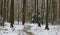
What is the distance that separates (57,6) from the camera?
66.8 ft

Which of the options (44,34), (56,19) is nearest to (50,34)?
(44,34)

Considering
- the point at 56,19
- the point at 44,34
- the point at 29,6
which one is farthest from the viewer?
the point at 29,6

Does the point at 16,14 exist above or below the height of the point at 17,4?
below

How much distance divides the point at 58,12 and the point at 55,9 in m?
0.64

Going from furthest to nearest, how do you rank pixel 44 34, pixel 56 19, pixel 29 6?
pixel 29 6
pixel 56 19
pixel 44 34

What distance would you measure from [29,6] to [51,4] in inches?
152

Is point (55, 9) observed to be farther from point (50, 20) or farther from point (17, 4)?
point (17, 4)

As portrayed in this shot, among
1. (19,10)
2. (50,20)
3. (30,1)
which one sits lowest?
(50,20)

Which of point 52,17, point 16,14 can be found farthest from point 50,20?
point 16,14

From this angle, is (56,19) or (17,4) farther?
(17,4)

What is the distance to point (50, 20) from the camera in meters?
20.5

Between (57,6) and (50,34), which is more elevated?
(57,6)

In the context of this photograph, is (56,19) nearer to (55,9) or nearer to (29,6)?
(55,9)

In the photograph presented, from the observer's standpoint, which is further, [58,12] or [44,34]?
[58,12]
